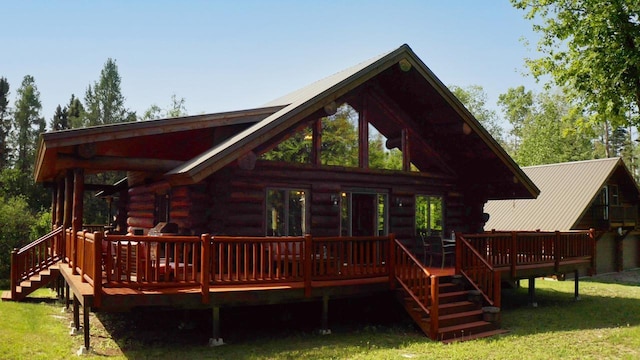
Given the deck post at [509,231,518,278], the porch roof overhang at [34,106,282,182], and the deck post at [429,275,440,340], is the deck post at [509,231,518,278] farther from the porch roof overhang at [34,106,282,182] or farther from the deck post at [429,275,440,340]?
the porch roof overhang at [34,106,282,182]

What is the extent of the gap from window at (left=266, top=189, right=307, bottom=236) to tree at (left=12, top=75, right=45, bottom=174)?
51.8m

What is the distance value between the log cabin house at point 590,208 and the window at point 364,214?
1562cm

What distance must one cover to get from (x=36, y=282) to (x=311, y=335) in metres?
8.43

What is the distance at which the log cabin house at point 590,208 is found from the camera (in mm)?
28547

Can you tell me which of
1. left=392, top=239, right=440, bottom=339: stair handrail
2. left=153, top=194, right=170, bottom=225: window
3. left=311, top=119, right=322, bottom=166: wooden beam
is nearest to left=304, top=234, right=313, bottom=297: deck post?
left=392, top=239, right=440, bottom=339: stair handrail

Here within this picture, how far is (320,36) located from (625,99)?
403 inches

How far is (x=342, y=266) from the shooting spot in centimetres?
1163

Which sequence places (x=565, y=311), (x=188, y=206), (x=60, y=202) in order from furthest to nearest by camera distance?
1. (x=60, y=202)
2. (x=565, y=311)
3. (x=188, y=206)

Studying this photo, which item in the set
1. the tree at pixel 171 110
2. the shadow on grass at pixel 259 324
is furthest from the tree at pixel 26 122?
the shadow on grass at pixel 259 324

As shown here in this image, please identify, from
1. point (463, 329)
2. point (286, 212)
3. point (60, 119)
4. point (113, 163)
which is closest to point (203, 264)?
point (113, 163)

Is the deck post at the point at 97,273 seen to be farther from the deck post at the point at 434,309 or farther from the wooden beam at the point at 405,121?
the wooden beam at the point at 405,121

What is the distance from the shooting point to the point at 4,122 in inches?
2280

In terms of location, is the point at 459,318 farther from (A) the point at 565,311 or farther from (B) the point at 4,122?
(B) the point at 4,122

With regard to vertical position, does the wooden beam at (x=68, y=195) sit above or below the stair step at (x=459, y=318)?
above
